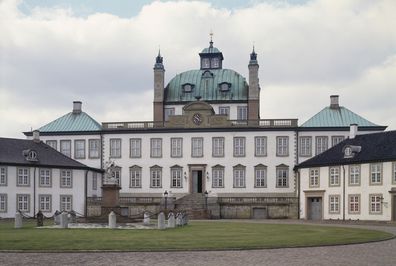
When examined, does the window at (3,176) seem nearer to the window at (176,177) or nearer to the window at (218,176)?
the window at (176,177)

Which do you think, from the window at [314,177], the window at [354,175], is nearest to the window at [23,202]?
the window at [314,177]

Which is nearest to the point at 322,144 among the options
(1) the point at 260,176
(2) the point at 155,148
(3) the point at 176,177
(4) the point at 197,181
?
(1) the point at 260,176

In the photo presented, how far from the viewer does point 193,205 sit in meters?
59.3

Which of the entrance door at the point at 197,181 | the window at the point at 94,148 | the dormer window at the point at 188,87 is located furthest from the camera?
the dormer window at the point at 188,87

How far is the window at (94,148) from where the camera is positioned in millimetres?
67062

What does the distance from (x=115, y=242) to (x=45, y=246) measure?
280 centimetres

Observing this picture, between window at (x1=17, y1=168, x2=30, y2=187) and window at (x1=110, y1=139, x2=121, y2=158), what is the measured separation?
10.6m

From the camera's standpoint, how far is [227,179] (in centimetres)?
6431

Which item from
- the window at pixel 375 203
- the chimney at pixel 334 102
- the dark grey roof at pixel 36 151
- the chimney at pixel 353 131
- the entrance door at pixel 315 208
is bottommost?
the entrance door at pixel 315 208

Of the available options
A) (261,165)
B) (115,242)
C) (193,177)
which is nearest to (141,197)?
(193,177)

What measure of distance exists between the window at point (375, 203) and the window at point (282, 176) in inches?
487

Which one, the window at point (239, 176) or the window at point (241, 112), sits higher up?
the window at point (241, 112)

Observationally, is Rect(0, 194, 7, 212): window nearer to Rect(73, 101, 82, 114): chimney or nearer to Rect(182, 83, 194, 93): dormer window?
Rect(73, 101, 82, 114): chimney

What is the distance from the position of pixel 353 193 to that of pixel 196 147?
1767 cm
